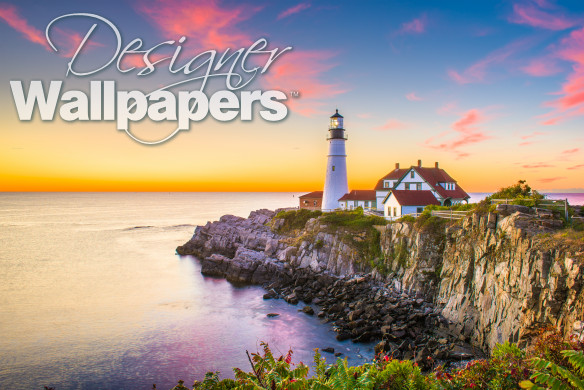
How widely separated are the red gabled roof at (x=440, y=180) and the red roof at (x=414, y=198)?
3.76 metres

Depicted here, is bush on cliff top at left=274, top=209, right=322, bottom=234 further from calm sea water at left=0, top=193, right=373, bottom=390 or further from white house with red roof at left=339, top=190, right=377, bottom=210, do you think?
calm sea water at left=0, top=193, right=373, bottom=390

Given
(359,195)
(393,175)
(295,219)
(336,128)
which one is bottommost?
(295,219)

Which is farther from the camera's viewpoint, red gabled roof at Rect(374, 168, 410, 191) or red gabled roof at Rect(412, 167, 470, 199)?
red gabled roof at Rect(374, 168, 410, 191)

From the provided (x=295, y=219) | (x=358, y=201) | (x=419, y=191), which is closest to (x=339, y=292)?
(x=419, y=191)

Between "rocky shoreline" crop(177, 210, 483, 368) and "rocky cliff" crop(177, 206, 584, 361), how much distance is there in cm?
8

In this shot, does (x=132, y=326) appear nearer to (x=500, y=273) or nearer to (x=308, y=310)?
(x=308, y=310)

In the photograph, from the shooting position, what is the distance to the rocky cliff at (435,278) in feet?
49.6

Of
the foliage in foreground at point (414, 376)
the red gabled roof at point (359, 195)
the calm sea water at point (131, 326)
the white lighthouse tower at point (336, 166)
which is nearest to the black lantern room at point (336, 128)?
the white lighthouse tower at point (336, 166)

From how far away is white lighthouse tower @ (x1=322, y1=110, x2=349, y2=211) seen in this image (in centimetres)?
4931

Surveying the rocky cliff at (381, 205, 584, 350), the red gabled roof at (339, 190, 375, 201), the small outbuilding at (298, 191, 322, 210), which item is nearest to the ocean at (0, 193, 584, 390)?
the rocky cliff at (381, 205, 584, 350)

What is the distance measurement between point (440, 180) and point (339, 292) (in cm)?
2303

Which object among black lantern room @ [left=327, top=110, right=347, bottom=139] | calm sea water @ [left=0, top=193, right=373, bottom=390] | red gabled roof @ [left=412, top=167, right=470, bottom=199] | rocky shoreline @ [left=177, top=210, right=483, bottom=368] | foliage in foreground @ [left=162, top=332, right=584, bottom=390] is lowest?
calm sea water @ [left=0, top=193, right=373, bottom=390]

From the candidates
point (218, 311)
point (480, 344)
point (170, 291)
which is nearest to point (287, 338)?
point (218, 311)

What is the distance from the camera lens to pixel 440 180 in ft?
144
